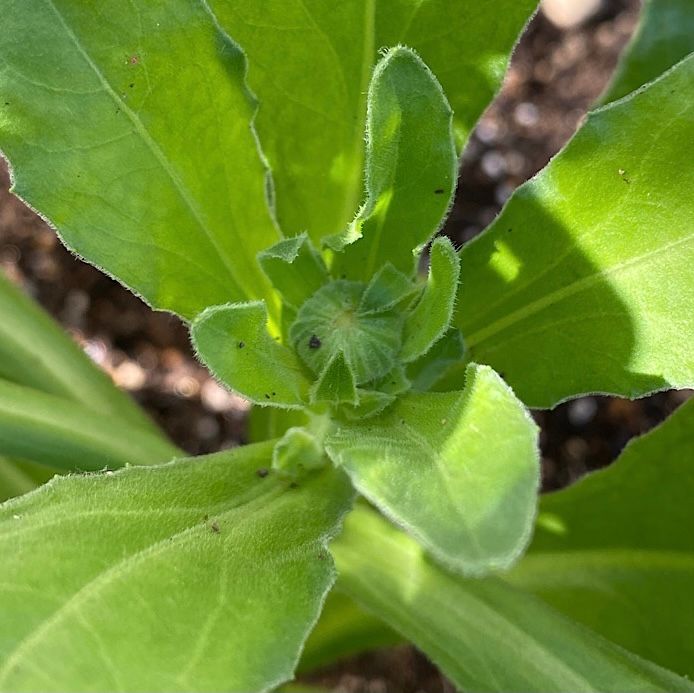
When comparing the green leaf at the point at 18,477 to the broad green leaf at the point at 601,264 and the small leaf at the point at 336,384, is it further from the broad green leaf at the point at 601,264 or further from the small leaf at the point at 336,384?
the broad green leaf at the point at 601,264

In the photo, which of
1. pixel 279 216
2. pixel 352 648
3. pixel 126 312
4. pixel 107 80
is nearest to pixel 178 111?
pixel 107 80

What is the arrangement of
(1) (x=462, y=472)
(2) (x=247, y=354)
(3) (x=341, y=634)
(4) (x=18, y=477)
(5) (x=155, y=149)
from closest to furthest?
(1) (x=462, y=472) < (2) (x=247, y=354) < (5) (x=155, y=149) < (4) (x=18, y=477) < (3) (x=341, y=634)

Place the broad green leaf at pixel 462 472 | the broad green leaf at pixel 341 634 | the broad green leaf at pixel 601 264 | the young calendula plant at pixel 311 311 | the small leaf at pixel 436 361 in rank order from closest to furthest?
the broad green leaf at pixel 462 472 → the young calendula plant at pixel 311 311 → the broad green leaf at pixel 601 264 → the small leaf at pixel 436 361 → the broad green leaf at pixel 341 634

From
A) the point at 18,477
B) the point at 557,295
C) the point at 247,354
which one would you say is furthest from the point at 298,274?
the point at 18,477

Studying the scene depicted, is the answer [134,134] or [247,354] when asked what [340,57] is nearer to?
[134,134]

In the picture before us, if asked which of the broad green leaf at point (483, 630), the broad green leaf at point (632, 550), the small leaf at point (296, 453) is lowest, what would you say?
the broad green leaf at point (632, 550)

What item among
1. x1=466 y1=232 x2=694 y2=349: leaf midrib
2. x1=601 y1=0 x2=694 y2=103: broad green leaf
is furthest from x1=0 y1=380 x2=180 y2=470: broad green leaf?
x1=601 y1=0 x2=694 y2=103: broad green leaf

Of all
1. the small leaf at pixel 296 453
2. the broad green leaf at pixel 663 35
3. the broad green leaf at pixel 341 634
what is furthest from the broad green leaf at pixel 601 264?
the broad green leaf at pixel 341 634

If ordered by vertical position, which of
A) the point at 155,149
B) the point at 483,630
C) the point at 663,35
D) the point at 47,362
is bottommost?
the point at 483,630
